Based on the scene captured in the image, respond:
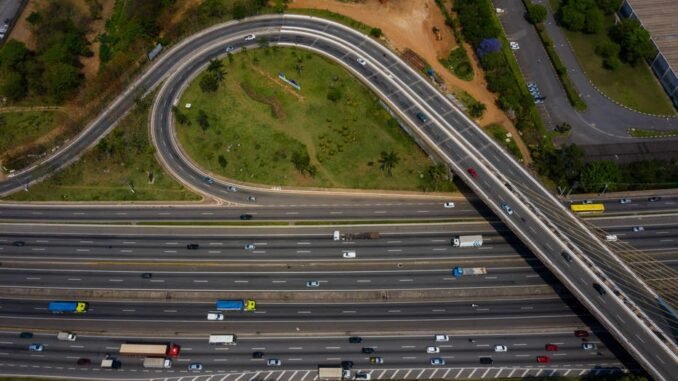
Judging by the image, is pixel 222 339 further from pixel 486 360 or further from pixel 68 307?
pixel 486 360

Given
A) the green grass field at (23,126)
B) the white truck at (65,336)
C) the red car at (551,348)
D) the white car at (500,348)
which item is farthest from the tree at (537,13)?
the white truck at (65,336)

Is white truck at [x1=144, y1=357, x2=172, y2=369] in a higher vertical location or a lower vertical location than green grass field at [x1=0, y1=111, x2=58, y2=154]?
lower

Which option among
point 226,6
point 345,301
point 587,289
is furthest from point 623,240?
point 226,6

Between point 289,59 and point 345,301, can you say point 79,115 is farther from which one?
point 345,301

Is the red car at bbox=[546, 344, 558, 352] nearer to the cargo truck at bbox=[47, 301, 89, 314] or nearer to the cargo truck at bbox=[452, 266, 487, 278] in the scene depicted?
the cargo truck at bbox=[452, 266, 487, 278]

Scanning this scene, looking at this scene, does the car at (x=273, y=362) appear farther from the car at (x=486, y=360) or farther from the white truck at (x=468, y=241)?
the white truck at (x=468, y=241)

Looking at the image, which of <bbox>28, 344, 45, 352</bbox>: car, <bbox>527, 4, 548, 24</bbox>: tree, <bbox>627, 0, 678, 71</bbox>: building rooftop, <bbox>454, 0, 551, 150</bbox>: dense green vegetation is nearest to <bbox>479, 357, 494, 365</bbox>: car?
<bbox>454, 0, 551, 150</bbox>: dense green vegetation
